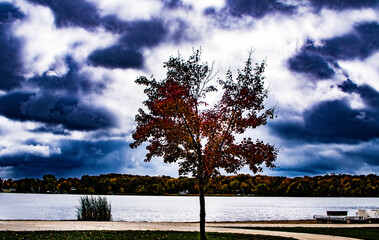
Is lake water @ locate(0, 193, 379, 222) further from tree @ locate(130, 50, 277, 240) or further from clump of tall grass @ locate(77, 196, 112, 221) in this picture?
tree @ locate(130, 50, 277, 240)

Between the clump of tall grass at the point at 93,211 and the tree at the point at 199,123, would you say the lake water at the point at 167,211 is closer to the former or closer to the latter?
the clump of tall grass at the point at 93,211

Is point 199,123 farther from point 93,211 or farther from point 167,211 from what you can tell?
point 167,211

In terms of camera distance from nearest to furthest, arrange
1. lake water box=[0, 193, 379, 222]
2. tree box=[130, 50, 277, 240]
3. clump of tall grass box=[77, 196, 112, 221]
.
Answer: tree box=[130, 50, 277, 240] < clump of tall grass box=[77, 196, 112, 221] < lake water box=[0, 193, 379, 222]

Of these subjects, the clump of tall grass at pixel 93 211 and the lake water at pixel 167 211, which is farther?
the lake water at pixel 167 211

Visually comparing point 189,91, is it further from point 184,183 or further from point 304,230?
point 184,183

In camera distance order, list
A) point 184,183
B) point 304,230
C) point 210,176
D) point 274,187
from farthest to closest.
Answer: point 274,187 < point 184,183 < point 304,230 < point 210,176

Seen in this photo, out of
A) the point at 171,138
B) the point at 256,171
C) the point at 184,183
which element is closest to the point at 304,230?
the point at 256,171

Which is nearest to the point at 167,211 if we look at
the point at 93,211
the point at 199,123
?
the point at 93,211

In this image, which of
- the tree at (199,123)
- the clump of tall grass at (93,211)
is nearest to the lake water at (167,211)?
the clump of tall grass at (93,211)

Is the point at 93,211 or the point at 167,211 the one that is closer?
the point at 93,211

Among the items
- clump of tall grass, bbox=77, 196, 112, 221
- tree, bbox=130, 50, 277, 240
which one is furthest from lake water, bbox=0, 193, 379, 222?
tree, bbox=130, 50, 277, 240

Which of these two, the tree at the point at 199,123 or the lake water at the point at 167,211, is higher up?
the tree at the point at 199,123

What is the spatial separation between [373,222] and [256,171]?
63.9ft

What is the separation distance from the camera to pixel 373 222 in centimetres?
3002
